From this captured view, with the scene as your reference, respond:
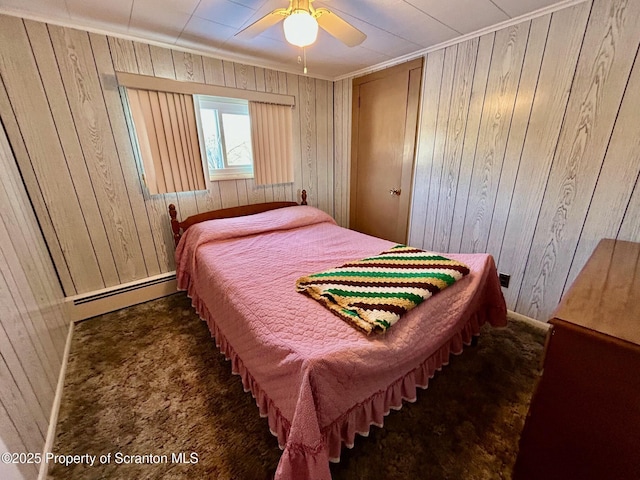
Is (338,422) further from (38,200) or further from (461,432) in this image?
(38,200)

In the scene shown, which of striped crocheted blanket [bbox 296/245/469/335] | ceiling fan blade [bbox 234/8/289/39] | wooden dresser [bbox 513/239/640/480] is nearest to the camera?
wooden dresser [bbox 513/239/640/480]

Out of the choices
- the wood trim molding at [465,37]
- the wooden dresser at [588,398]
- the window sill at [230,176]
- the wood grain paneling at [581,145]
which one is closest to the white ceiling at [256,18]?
the wood trim molding at [465,37]

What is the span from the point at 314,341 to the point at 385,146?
248cm

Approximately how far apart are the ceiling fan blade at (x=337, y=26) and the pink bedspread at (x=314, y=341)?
1351 mm

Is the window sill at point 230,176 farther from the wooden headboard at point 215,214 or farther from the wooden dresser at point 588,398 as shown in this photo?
the wooden dresser at point 588,398

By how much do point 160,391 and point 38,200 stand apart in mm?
1694

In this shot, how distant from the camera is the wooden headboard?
2430 millimetres

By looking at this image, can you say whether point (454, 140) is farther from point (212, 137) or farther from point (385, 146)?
point (212, 137)

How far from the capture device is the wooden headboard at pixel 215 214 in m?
2.43

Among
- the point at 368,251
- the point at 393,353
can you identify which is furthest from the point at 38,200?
the point at 393,353

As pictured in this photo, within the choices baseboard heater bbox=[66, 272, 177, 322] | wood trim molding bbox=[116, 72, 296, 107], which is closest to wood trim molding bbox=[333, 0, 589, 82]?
wood trim molding bbox=[116, 72, 296, 107]

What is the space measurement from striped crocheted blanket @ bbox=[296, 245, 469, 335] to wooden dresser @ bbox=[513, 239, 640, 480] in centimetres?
52

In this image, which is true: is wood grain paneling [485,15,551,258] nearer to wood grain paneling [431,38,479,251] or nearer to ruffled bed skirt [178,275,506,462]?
wood grain paneling [431,38,479,251]

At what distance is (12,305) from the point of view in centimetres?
116
